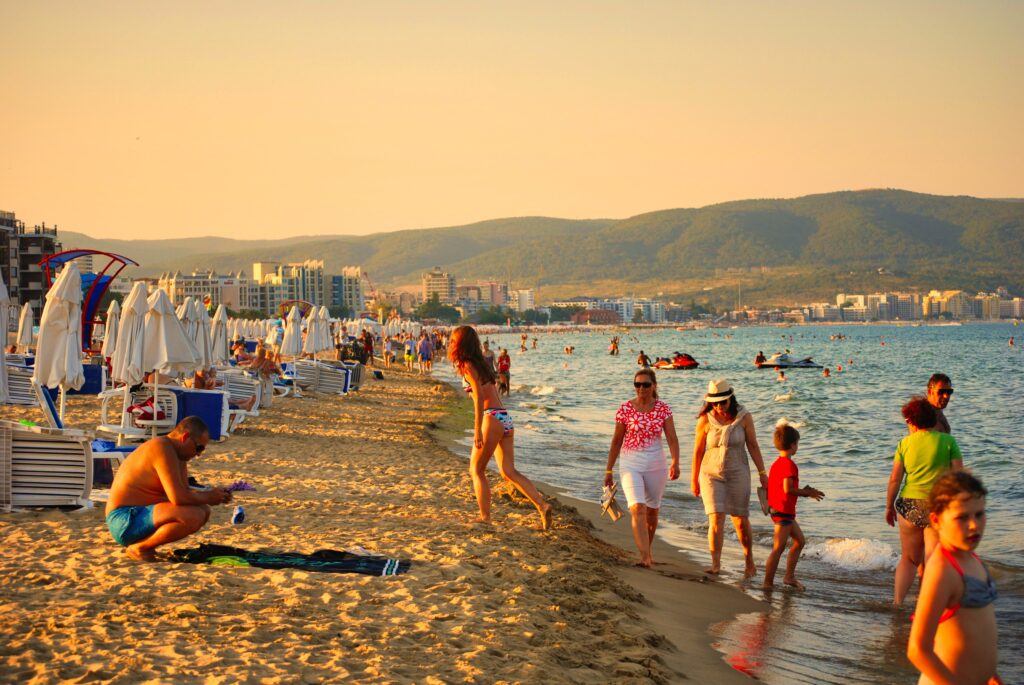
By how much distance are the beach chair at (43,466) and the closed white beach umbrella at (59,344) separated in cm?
270

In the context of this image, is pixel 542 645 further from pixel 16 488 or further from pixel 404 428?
pixel 404 428

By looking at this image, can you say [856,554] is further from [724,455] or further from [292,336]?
[292,336]

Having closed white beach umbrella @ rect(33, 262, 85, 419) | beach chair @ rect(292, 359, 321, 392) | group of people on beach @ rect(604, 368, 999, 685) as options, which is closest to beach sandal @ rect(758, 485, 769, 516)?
group of people on beach @ rect(604, 368, 999, 685)

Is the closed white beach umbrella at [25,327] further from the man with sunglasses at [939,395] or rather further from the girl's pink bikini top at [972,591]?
the girl's pink bikini top at [972,591]

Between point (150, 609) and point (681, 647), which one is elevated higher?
point (150, 609)

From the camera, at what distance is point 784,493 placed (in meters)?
6.73

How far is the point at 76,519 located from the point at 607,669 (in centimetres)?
441

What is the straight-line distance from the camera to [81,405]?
16.9 metres

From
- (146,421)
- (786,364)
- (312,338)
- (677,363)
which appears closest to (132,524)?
(146,421)

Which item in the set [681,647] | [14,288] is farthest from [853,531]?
[14,288]

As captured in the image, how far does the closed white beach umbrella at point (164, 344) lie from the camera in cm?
1130

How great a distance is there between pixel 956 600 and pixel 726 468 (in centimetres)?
406

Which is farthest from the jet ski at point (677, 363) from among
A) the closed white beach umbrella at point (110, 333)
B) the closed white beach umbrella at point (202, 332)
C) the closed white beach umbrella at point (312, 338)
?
the closed white beach umbrella at point (202, 332)

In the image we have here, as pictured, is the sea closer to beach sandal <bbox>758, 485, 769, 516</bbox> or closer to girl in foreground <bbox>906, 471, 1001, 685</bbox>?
beach sandal <bbox>758, 485, 769, 516</bbox>
